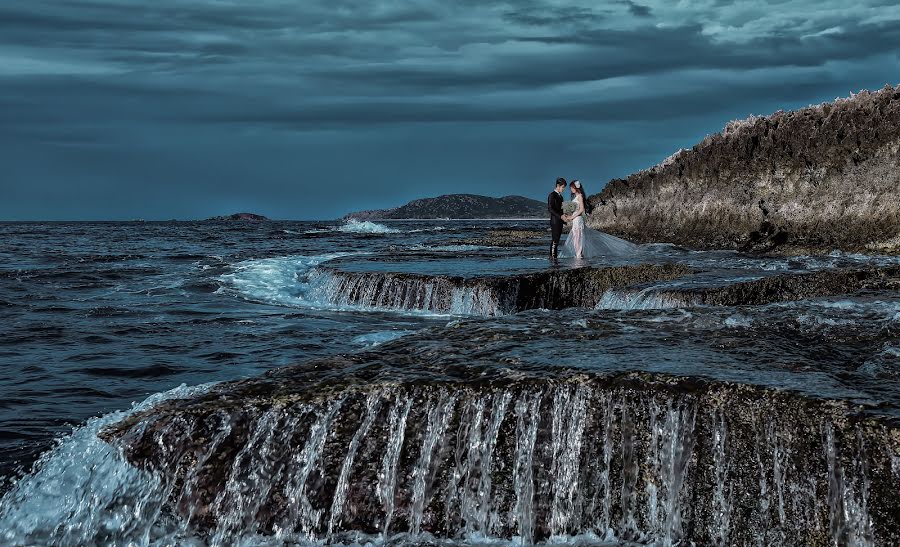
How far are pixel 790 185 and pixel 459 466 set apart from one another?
2553 centimetres

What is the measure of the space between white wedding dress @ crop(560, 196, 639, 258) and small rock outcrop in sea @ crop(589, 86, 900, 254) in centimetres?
566

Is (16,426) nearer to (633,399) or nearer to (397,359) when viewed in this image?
Answer: (397,359)

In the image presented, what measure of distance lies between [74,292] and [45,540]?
18.8m

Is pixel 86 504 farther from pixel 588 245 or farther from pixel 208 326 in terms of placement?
pixel 588 245

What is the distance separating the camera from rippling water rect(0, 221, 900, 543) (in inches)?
280

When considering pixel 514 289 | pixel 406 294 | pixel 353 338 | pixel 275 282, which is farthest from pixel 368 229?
pixel 353 338

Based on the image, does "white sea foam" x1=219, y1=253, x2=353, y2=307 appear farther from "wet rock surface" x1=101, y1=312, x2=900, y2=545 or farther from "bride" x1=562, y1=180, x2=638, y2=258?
"wet rock surface" x1=101, y1=312, x2=900, y2=545

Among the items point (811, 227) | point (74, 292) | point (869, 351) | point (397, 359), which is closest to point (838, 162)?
point (811, 227)

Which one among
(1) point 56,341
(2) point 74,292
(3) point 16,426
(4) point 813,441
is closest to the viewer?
(4) point 813,441

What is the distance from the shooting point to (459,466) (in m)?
6.29

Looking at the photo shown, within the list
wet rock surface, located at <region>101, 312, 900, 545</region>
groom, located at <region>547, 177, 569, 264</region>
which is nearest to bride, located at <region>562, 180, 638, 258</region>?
groom, located at <region>547, 177, 569, 264</region>

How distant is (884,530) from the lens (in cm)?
516

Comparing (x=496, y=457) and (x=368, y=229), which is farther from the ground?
(x=368, y=229)

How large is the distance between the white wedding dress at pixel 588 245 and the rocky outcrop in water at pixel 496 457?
17.8 m
